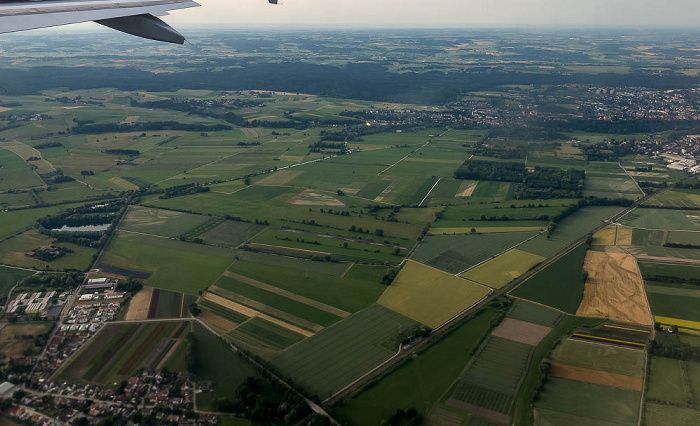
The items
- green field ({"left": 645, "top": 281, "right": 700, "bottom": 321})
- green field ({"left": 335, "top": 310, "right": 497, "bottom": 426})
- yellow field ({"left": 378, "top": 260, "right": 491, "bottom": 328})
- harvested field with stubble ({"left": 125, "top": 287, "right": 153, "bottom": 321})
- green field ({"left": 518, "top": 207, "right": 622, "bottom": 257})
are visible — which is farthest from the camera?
green field ({"left": 518, "top": 207, "right": 622, "bottom": 257})

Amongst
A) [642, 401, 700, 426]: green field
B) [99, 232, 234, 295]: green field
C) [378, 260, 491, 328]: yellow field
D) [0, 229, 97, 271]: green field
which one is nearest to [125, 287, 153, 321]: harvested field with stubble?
[99, 232, 234, 295]: green field

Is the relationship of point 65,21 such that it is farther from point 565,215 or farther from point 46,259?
point 565,215

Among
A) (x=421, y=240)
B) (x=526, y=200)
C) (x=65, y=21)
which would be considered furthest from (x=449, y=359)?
(x=526, y=200)

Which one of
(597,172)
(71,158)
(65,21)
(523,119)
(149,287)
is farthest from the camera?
(523,119)

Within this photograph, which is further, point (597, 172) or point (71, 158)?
point (71, 158)

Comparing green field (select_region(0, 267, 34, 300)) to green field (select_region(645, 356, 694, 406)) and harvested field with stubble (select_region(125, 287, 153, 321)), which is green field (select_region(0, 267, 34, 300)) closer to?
harvested field with stubble (select_region(125, 287, 153, 321))

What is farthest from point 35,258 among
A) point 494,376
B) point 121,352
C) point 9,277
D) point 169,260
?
point 494,376

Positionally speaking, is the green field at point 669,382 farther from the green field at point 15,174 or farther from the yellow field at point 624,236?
the green field at point 15,174
